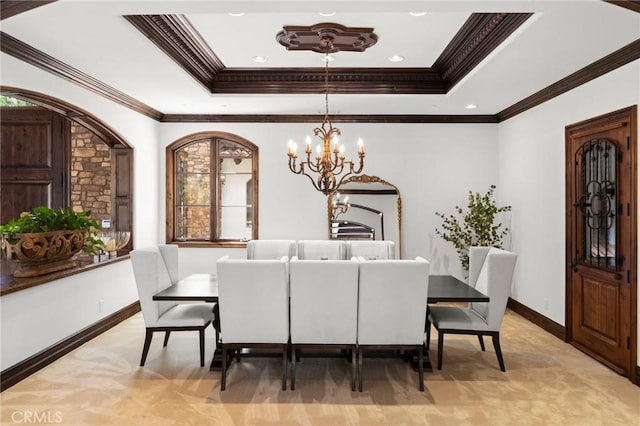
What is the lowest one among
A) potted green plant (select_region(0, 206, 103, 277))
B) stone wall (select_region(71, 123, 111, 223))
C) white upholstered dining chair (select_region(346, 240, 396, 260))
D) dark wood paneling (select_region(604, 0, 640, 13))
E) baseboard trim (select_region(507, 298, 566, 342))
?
baseboard trim (select_region(507, 298, 566, 342))

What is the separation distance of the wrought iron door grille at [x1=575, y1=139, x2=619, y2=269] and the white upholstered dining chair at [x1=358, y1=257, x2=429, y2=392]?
1.84m

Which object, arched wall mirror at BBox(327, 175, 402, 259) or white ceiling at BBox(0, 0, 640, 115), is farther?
arched wall mirror at BBox(327, 175, 402, 259)

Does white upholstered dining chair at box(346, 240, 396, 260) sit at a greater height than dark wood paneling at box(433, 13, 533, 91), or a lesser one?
lesser

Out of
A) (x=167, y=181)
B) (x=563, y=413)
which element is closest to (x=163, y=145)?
(x=167, y=181)

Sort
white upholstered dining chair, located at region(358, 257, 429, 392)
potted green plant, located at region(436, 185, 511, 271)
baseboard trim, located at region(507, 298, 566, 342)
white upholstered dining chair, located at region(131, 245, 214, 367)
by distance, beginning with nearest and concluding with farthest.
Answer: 1. white upholstered dining chair, located at region(358, 257, 429, 392)
2. white upholstered dining chair, located at region(131, 245, 214, 367)
3. baseboard trim, located at region(507, 298, 566, 342)
4. potted green plant, located at region(436, 185, 511, 271)

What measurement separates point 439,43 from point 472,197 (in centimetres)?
235

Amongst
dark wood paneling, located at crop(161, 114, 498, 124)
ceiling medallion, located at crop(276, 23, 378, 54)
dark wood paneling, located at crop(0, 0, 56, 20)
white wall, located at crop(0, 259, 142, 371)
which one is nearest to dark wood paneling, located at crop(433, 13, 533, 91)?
ceiling medallion, located at crop(276, 23, 378, 54)

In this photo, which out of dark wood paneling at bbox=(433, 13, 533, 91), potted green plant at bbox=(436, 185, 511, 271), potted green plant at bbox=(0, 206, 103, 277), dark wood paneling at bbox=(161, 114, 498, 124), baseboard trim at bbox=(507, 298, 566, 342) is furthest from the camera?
dark wood paneling at bbox=(161, 114, 498, 124)

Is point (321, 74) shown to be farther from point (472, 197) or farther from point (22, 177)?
Answer: point (22, 177)

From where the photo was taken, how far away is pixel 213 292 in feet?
11.2

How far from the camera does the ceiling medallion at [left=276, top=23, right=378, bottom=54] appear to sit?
3.44 meters

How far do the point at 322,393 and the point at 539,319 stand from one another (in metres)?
2.96

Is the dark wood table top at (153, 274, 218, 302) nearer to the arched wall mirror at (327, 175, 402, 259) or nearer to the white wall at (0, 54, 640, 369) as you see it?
the white wall at (0, 54, 640, 369)

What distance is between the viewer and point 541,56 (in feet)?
11.6
